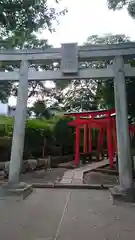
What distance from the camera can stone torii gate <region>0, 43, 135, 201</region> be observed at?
19.3 feet

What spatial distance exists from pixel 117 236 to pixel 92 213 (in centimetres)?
125

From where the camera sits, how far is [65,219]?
13.7ft

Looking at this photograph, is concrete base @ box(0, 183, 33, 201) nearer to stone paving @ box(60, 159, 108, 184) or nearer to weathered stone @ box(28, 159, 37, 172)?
stone paving @ box(60, 159, 108, 184)

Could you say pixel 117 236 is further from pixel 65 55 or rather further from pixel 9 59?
pixel 9 59

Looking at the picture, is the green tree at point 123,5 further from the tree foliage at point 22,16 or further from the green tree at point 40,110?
the green tree at point 40,110

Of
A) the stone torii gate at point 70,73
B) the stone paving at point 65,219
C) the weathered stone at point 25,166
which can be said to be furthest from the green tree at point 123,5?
the weathered stone at point 25,166

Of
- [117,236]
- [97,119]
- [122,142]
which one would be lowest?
[117,236]

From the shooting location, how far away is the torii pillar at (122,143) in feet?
17.8

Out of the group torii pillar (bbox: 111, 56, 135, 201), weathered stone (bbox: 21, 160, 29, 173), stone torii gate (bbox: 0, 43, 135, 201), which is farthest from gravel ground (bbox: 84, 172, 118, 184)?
stone torii gate (bbox: 0, 43, 135, 201)

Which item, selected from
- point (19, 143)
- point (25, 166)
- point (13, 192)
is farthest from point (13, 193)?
point (25, 166)

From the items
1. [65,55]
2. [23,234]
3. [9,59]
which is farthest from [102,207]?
[9,59]

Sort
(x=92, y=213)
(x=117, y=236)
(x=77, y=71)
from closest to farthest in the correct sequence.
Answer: (x=117, y=236), (x=92, y=213), (x=77, y=71)

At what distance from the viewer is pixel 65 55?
20.5 ft

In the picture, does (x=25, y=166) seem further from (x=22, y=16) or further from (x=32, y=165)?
(x=22, y=16)
